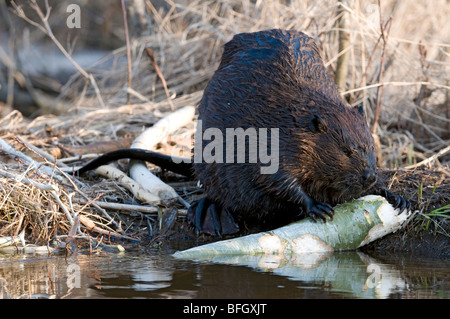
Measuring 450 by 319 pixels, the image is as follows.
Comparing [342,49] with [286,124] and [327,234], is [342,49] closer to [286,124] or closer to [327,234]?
[286,124]

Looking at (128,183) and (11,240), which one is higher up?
(128,183)

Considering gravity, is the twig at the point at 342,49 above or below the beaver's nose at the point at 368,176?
above

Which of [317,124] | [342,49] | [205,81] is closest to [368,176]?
[317,124]

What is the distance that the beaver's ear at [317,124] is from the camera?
320 cm

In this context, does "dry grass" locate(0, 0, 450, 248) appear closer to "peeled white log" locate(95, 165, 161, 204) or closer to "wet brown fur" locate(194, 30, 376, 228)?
"peeled white log" locate(95, 165, 161, 204)

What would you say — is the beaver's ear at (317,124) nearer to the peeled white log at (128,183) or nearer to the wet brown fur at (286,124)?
the wet brown fur at (286,124)

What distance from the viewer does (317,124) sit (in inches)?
127

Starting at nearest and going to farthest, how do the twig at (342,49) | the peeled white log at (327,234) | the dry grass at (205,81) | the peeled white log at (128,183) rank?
the peeled white log at (327,234) < the dry grass at (205,81) < the peeled white log at (128,183) < the twig at (342,49)

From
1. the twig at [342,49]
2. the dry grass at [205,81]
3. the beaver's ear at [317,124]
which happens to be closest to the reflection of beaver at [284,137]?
the beaver's ear at [317,124]

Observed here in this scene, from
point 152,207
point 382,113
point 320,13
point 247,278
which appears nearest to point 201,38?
point 320,13

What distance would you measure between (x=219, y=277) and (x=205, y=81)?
3.64m

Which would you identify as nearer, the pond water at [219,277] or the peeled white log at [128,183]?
the pond water at [219,277]

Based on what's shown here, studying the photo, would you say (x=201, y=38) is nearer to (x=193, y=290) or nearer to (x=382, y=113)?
(x=382, y=113)
